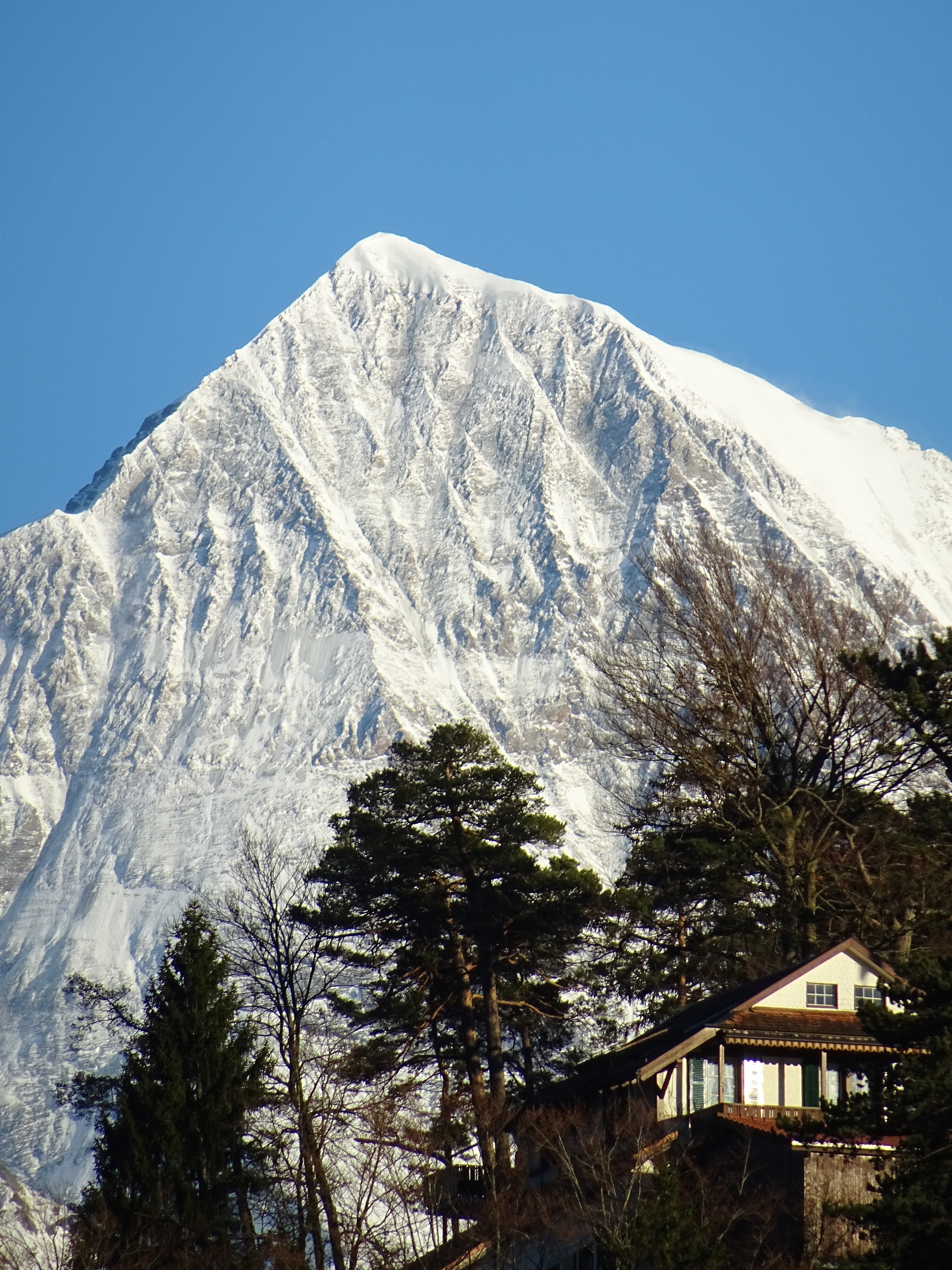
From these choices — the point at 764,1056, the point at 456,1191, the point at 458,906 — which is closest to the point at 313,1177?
the point at 456,1191

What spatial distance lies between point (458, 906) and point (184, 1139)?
34.4ft

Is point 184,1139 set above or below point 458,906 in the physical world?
below

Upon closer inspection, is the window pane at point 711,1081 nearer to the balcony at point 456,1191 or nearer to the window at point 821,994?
the window at point 821,994

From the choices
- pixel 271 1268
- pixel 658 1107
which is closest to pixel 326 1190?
pixel 271 1268

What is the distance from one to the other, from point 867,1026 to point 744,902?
1627 centimetres

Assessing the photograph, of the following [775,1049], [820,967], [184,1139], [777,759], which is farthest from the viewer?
[777,759]

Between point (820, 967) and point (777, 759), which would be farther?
point (777, 759)

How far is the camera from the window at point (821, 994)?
30.2 m

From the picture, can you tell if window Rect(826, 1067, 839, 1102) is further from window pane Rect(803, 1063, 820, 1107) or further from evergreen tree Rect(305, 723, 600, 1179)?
evergreen tree Rect(305, 723, 600, 1179)

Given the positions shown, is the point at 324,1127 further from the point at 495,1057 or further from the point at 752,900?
the point at 752,900

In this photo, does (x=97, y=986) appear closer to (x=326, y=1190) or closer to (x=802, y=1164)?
(x=326, y=1190)

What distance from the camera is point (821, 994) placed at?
3027 cm

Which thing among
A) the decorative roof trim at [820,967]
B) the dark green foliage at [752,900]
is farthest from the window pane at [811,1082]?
the dark green foliage at [752,900]

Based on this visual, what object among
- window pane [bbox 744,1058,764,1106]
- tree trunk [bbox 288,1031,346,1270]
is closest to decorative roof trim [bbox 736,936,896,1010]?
window pane [bbox 744,1058,764,1106]
